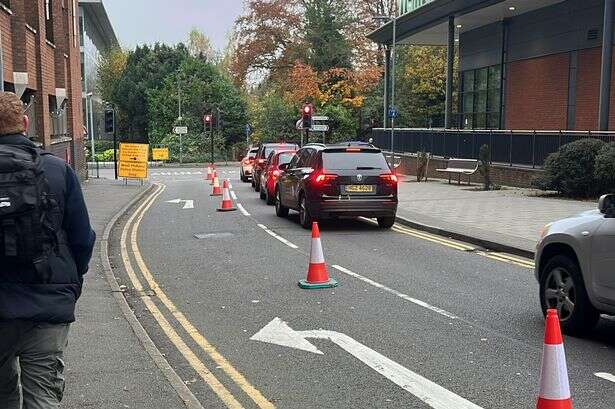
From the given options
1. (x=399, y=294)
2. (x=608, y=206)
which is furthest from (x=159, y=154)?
(x=608, y=206)

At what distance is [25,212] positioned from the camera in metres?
2.80

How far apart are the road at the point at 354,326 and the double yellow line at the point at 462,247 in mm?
60

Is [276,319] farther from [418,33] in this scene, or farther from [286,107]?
[286,107]

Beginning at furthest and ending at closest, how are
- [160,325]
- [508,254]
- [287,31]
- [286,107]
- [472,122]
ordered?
A: [286,107], [287,31], [472,122], [508,254], [160,325]

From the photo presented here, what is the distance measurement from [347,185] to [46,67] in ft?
39.8

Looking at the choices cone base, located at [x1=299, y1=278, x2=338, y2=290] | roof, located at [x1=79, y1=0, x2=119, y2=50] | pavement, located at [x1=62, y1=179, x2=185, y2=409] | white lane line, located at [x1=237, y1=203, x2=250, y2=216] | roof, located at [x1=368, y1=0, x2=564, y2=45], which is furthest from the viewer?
roof, located at [x1=79, y1=0, x2=119, y2=50]

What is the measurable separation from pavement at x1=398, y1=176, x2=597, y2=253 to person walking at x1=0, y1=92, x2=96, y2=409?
29.1 feet

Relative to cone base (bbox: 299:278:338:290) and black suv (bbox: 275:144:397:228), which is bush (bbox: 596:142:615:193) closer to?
black suv (bbox: 275:144:397:228)

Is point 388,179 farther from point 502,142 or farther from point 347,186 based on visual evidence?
point 502,142

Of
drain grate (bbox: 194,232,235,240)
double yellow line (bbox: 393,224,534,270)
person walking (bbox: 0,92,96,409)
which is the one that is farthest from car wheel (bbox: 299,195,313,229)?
person walking (bbox: 0,92,96,409)

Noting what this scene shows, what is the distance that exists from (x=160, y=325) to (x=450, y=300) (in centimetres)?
323

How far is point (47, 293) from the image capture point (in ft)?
9.76

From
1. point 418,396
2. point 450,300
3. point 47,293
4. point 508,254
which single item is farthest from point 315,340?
point 508,254

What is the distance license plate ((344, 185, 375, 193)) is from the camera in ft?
44.3
